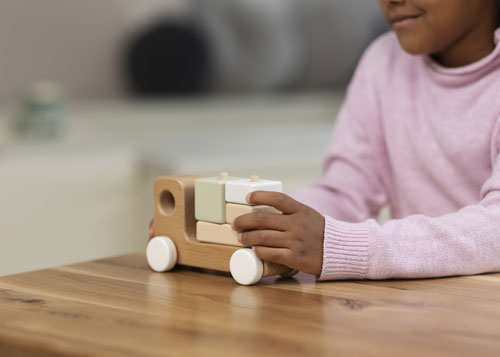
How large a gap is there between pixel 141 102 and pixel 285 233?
189cm

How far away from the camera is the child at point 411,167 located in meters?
0.80

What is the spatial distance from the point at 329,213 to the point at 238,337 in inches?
18.6

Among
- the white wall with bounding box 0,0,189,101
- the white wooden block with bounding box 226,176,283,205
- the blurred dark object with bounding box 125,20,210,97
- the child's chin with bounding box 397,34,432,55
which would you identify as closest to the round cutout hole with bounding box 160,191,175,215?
the white wooden block with bounding box 226,176,283,205

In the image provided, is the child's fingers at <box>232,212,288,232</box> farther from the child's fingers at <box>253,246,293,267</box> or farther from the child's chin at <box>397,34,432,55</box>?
the child's chin at <box>397,34,432,55</box>

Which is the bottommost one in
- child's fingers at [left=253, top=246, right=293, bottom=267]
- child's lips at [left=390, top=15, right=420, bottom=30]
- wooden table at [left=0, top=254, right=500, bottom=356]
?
wooden table at [left=0, top=254, right=500, bottom=356]

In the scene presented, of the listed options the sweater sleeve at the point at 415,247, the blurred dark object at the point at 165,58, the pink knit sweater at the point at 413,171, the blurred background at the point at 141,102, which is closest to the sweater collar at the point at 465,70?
the pink knit sweater at the point at 413,171

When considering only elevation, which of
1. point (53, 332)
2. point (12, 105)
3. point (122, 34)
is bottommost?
point (53, 332)

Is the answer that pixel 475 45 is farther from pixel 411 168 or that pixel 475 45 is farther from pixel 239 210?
pixel 239 210

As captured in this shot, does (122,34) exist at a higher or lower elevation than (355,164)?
higher

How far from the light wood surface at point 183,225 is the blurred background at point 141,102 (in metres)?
1.00

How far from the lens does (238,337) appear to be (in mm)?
615

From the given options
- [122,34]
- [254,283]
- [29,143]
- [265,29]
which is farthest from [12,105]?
[254,283]

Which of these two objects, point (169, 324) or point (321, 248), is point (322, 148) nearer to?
point (321, 248)

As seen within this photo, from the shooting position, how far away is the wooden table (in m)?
0.59
